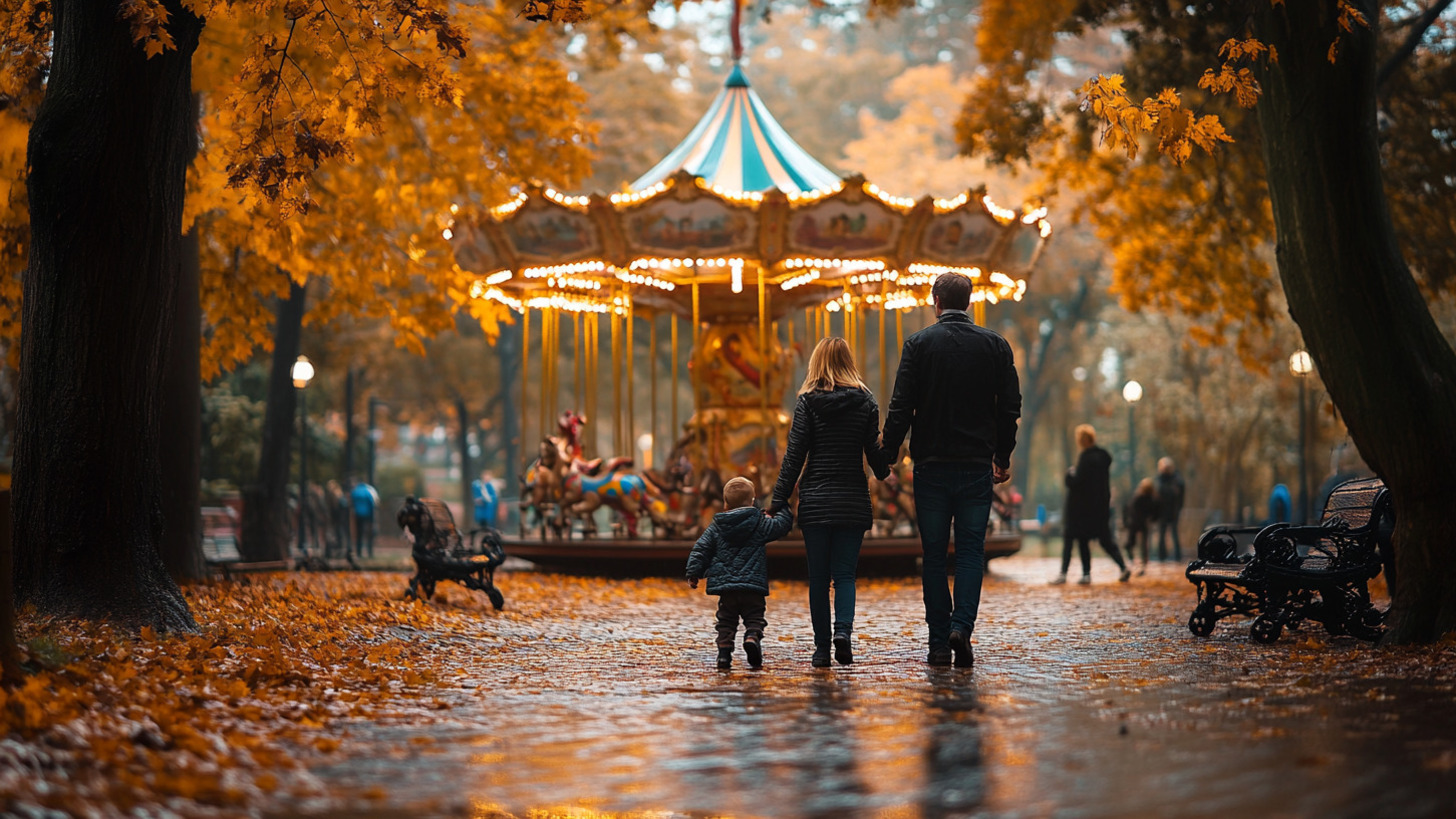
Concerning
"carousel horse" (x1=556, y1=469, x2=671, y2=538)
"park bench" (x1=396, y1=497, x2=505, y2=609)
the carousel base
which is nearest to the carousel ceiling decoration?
"carousel horse" (x1=556, y1=469, x2=671, y2=538)

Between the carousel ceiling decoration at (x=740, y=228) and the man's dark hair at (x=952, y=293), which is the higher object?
the carousel ceiling decoration at (x=740, y=228)

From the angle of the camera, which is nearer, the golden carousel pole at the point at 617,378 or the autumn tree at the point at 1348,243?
the autumn tree at the point at 1348,243

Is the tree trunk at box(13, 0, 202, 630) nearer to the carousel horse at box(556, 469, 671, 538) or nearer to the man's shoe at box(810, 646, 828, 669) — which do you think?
the man's shoe at box(810, 646, 828, 669)

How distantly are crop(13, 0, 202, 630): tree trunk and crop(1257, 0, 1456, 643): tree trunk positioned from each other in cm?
685

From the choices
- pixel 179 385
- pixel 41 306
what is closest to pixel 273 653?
pixel 41 306

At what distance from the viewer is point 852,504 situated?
8.41 metres

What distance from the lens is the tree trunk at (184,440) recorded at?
13914 millimetres

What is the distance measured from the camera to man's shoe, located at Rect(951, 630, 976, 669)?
26.8 feet

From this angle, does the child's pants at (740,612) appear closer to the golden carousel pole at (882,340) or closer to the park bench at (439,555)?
the park bench at (439,555)

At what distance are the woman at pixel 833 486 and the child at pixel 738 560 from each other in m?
0.19

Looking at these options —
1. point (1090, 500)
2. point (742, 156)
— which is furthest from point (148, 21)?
point (1090, 500)

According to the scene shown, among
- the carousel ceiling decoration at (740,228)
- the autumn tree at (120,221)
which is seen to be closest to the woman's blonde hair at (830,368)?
the autumn tree at (120,221)

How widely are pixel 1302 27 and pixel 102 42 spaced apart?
717cm

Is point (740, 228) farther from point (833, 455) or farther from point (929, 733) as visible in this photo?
point (929, 733)
